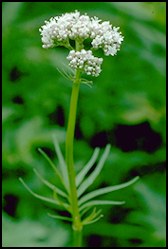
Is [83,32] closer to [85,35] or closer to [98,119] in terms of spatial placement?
[85,35]

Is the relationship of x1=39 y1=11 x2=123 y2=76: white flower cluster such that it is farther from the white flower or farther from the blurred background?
the blurred background

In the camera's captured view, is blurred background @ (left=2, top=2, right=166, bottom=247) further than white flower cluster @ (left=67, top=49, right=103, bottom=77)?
Yes

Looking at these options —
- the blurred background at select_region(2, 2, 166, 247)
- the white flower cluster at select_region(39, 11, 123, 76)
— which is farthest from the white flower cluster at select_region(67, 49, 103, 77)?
the blurred background at select_region(2, 2, 166, 247)

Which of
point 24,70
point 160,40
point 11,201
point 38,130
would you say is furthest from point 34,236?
point 160,40

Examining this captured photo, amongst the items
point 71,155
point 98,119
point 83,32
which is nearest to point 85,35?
point 83,32

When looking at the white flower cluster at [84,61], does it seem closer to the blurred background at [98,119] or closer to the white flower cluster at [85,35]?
the white flower cluster at [85,35]

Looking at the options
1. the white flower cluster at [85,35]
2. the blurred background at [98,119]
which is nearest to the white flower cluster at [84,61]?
the white flower cluster at [85,35]

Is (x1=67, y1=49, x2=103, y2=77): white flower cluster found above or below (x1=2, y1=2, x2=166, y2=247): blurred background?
below
